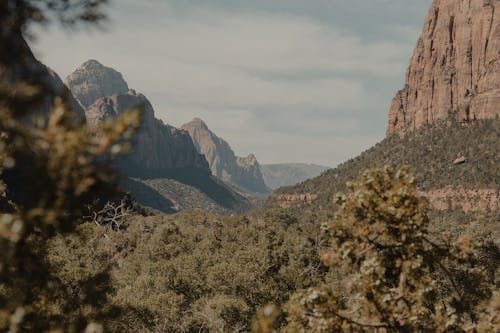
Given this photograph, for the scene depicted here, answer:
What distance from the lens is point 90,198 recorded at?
18.9ft

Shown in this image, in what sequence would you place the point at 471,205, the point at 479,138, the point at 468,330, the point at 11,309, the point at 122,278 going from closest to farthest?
the point at 11,309
the point at 468,330
the point at 122,278
the point at 471,205
the point at 479,138

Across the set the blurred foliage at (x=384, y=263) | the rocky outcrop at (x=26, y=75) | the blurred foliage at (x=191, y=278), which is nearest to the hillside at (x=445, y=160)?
the blurred foliage at (x=191, y=278)

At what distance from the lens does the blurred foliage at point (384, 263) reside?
29.0ft

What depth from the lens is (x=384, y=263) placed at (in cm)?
943

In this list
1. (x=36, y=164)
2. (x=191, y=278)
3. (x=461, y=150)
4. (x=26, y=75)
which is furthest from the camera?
(x=461, y=150)

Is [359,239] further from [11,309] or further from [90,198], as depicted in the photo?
[11,309]

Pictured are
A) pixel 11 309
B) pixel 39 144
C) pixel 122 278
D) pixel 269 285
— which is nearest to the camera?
pixel 39 144

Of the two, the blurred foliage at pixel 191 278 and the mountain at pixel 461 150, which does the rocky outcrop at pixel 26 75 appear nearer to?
the blurred foliage at pixel 191 278

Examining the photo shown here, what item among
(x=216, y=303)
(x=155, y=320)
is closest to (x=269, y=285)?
(x=216, y=303)

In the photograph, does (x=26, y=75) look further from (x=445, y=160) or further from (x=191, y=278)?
(x=445, y=160)

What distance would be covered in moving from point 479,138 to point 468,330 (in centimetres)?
15795

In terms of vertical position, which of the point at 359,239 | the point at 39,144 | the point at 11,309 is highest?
the point at 39,144

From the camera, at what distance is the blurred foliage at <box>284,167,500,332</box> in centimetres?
883

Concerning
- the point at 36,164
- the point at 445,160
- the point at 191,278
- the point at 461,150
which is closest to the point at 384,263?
the point at 36,164
